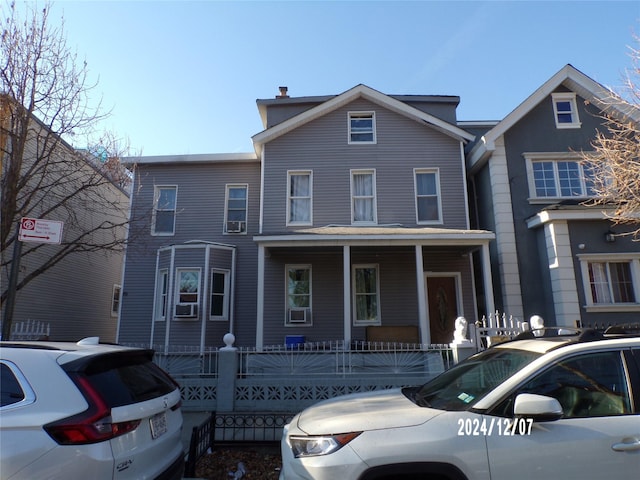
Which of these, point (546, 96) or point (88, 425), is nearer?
point (88, 425)

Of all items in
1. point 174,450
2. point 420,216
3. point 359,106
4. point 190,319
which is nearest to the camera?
point 174,450

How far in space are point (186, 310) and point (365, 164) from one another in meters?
7.16

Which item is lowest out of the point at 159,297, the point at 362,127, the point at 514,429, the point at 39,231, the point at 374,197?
the point at 514,429

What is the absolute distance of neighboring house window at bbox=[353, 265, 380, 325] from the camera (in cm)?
1183

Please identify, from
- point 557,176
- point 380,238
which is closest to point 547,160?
point 557,176

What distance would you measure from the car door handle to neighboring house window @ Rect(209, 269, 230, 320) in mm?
10731

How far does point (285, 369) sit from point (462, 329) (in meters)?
3.47

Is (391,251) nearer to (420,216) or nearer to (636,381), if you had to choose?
(420,216)

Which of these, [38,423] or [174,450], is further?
[174,450]

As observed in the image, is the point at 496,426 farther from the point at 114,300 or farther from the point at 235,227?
the point at 114,300

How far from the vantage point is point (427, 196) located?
12.3m

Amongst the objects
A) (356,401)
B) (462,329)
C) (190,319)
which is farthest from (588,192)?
(190,319)

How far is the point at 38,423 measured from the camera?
2.45 metres

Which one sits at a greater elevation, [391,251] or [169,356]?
[391,251]
